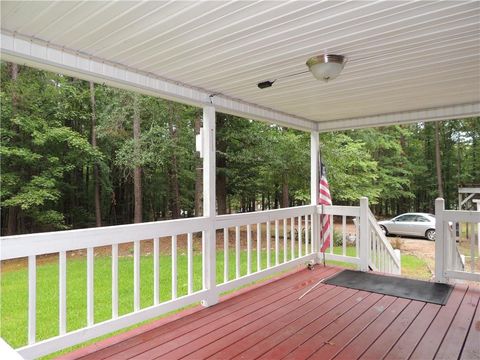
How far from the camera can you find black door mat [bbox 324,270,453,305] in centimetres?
364

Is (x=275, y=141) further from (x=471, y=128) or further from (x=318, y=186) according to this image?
(x=471, y=128)

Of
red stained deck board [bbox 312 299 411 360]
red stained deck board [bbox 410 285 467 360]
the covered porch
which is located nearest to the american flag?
the covered porch

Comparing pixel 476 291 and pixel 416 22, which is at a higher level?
pixel 416 22

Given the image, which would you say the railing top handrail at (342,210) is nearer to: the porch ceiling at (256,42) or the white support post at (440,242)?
the white support post at (440,242)

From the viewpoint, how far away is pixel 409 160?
18219 mm

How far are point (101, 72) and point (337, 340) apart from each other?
9.70 ft

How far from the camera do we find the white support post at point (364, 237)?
189 inches

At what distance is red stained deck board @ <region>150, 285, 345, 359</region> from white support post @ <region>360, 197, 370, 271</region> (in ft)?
3.76

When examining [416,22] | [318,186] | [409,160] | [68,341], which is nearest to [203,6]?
[416,22]

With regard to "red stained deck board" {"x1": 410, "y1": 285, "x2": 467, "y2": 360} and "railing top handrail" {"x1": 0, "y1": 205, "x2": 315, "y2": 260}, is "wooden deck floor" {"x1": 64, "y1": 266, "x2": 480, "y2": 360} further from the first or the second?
"railing top handrail" {"x1": 0, "y1": 205, "x2": 315, "y2": 260}

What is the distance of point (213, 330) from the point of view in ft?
9.30

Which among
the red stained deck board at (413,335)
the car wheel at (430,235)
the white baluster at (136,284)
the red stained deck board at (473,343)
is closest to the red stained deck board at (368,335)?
the red stained deck board at (413,335)

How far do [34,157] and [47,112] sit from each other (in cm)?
172

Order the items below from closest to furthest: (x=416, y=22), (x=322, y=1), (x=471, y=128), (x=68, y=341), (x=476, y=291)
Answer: (x=322, y=1)
(x=416, y=22)
(x=68, y=341)
(x=476, y=291)
(x=471, y=128)
